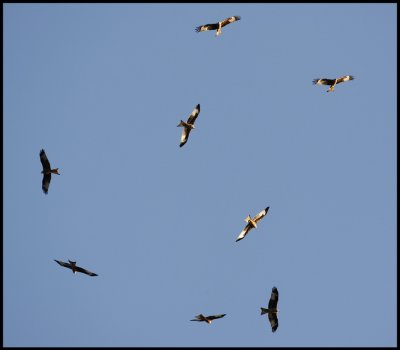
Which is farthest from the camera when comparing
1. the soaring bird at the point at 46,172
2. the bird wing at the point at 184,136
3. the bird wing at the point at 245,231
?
the bird wing at the point at 184,136

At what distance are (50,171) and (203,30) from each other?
1264cm

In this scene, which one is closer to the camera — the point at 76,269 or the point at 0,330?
the point at 76,269

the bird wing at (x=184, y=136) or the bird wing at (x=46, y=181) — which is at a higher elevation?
the bird wing at (x=184, y=136)

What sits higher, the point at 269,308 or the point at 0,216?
the point at 0,216

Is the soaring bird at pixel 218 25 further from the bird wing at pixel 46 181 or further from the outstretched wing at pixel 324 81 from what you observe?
the bird wing at pixel 46 181

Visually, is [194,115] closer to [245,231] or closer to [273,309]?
[245,231]

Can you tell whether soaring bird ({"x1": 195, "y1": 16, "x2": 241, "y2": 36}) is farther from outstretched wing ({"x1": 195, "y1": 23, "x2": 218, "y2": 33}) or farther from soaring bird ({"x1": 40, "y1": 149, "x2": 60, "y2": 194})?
soaring bird ({"x1": 40, "y1": 149, "x2": 60, "y2": 194})

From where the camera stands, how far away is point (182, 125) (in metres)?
48.4

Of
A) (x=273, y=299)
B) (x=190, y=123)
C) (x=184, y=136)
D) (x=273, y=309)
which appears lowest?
(x=273, y=309)

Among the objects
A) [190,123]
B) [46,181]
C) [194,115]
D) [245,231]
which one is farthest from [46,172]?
[245,231]

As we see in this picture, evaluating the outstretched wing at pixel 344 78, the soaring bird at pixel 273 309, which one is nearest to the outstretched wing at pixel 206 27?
the outstretched wing at pixel 344 78

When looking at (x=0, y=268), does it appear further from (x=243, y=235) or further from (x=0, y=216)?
(x=243, y=235)

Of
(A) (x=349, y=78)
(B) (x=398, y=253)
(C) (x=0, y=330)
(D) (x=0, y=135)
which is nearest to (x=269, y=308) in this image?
(A) (x=349, y=78)

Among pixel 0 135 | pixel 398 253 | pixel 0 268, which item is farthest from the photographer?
pixel 0 135
